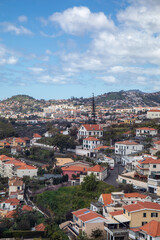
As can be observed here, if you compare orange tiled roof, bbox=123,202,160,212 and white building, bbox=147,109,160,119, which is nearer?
orange tiled roof, bbox=123,202,160,212

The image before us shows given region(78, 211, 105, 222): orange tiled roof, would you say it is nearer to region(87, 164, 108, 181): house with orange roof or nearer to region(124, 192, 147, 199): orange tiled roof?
region(124, 192, 147, 199): orange tiled roof

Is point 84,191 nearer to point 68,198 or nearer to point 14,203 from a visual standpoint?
point 68,198

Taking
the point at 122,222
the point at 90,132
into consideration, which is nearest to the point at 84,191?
the point at 122,222

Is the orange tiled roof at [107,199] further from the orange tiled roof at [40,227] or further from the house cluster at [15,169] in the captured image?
the house cluster at [15,169]

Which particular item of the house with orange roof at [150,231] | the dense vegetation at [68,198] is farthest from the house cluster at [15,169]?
the house with orange roof at [150,231]

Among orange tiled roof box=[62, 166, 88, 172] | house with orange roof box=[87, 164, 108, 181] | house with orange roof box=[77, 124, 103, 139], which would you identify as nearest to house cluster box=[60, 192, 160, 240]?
house with orange roof box=[87, 164, 108, 181]

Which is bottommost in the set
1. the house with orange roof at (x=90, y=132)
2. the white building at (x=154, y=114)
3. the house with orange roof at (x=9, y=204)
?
the house with orange roof at (x=9, y=204)

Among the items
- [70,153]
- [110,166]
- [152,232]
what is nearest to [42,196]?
[110,166]

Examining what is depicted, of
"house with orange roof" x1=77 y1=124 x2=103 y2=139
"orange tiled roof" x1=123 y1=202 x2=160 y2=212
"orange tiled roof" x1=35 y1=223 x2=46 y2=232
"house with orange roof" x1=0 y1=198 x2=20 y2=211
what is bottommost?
"orange tiled roof" x1=35 y1=223 x2=46 y2=232
